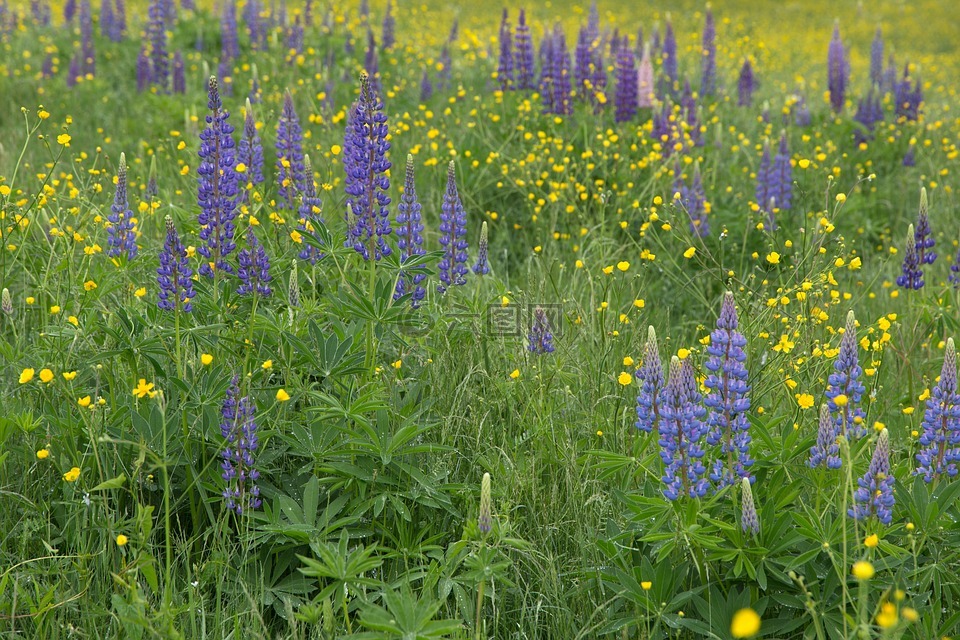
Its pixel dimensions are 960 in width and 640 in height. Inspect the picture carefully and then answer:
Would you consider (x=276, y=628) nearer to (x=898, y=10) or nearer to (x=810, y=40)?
(x=810, y=40)

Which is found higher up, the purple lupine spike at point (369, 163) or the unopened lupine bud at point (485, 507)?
the purple lupine spike at point (369, 163)

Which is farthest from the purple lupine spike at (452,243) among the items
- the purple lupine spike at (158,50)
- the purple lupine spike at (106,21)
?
the purple lupine spike at (106,21)

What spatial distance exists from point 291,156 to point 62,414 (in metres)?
1.71

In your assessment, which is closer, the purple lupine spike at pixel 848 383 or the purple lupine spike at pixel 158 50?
the purple lupine spike at pixel 848 383

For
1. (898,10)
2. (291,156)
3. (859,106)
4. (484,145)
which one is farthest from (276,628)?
(898,10)

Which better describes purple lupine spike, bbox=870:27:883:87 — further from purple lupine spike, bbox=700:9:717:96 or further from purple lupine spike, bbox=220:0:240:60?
purple lupine spike, bbox=220:0:240:60

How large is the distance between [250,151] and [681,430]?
2271mm

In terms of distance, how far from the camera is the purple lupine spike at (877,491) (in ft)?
7.26

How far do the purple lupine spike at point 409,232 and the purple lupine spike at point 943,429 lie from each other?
1.69 m

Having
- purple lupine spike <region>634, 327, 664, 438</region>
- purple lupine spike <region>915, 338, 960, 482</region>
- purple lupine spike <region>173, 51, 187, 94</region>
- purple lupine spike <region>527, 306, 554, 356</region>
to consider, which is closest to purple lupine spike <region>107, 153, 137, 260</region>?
purple lupine spike <region>527, 306, 554, 356</region>

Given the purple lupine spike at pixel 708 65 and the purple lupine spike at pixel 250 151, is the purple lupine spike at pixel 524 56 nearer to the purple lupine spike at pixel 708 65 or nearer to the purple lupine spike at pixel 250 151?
the purple lupine spike at pixel 708 65

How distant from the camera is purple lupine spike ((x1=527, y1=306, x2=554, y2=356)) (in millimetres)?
3256

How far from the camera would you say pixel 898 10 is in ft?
63.9

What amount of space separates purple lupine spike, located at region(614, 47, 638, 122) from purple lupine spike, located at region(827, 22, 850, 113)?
2115 millimetres
